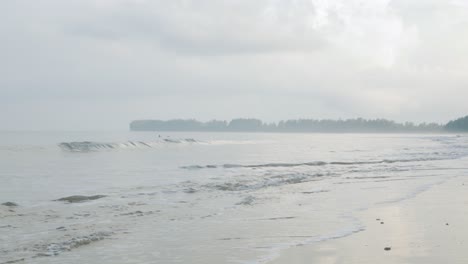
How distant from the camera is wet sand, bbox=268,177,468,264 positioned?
7.23m

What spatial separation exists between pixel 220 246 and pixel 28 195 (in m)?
9.94

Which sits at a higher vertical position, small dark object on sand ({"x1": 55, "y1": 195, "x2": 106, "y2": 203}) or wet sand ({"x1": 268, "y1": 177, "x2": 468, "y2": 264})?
wet sand ({"x1": 268, "y1": 177, "x2": 468, "y2": 264})

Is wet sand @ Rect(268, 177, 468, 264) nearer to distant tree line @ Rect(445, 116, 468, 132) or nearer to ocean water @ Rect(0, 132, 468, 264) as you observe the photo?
ocean water @ Rect(0, 132, 468, 264)

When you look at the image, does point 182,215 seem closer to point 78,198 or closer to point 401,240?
point 78,198

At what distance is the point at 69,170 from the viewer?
2603cm

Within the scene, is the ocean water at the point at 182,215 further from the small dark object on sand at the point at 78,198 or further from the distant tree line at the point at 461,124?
the distant tree line at the point at 461,124

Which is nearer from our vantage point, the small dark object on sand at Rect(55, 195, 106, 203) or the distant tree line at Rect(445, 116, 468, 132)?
the small dark object on sand at Rect(55, 195, 106, 203)

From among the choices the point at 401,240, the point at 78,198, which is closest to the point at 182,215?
the point at 78,198

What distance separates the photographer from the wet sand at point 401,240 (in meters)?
7.23

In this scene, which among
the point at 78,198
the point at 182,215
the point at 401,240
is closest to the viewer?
the point at 401,240

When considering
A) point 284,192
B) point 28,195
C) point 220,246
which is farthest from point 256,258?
point 28,195

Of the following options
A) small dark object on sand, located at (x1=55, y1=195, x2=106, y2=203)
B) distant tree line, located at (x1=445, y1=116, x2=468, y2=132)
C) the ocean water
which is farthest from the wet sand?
distant tree line, located at (x1=445, y1=116, x2=468, y2=132)

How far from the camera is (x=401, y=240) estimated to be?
27.5ft

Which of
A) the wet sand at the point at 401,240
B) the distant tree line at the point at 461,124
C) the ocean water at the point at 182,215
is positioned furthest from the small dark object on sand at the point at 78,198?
the distant tree line at the point at 461,124
